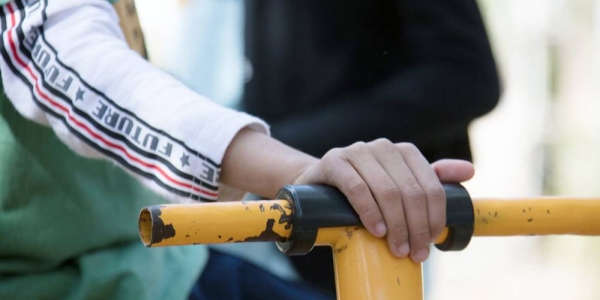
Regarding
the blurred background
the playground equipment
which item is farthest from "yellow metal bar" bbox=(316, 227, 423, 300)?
the blurred background

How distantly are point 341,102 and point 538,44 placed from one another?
1951 millimetres

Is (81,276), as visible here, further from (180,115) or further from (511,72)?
(511,72)

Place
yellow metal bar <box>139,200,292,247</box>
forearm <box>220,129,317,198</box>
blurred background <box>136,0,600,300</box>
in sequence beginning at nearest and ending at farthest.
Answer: yellow metal bar <box>139,200,292,247</box>, forearm <box>220,129,317,198</box>, blurred background <box>136,0,600,300</box>

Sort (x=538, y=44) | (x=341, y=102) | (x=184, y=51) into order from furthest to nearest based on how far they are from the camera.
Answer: (x=538, y=44) < (x=184, y=51) < (x=341, y=102)

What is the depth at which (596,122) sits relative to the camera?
3027 mm

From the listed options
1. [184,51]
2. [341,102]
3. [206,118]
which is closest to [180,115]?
[206,118]

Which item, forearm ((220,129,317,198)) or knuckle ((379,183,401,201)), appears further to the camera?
forearm ((220,129,317,198))

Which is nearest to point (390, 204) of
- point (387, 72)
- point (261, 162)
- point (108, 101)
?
point (261, 162)

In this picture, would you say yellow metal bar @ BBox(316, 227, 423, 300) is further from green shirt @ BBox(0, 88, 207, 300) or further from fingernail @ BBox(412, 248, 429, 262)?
green shirt @ BBox(0, 88, 207, 300)

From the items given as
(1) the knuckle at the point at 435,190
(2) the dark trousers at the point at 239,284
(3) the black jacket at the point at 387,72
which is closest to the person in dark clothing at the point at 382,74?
(3) the black jacket at the point at 387,72

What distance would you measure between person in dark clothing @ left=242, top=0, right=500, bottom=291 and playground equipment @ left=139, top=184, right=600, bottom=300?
1.85ft

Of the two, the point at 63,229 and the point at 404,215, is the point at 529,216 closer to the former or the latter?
the point at 404,215

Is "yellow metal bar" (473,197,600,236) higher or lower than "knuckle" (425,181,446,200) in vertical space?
lower

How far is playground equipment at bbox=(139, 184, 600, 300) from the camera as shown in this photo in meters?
0.49
